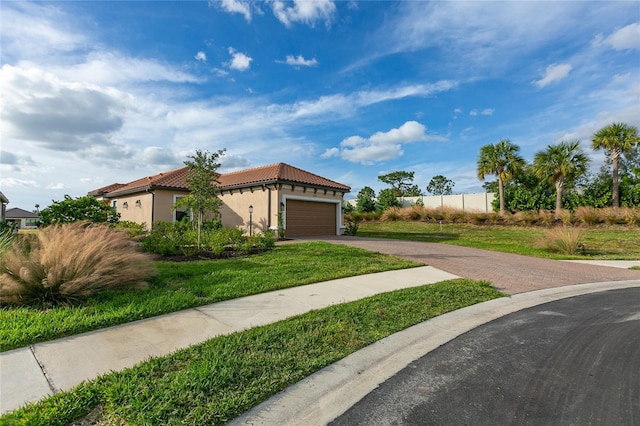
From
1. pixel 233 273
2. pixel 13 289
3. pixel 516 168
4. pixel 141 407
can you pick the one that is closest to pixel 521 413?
pixel 141 407

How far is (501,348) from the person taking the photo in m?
3.71

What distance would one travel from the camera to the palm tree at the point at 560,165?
834 inches

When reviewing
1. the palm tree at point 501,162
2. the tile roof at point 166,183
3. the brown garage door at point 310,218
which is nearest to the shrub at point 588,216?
the palm tree at point 501,162

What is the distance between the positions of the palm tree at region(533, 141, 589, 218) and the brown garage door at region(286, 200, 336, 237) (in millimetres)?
15694

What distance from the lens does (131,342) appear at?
353 cm

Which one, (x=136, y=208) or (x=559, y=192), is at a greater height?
(x=559, y=192)

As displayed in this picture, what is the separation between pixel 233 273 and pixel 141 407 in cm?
454

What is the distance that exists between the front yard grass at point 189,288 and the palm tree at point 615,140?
20634 millimetres

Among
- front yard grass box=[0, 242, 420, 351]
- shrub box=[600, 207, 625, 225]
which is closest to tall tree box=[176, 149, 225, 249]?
front yard grass box=[0, 242, 420, 351]

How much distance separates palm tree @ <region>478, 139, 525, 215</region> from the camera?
79.6 feet

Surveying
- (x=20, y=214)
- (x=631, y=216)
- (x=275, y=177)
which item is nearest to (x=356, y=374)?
(x=275, y=177)

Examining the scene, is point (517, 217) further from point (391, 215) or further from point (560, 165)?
point (391, 215)

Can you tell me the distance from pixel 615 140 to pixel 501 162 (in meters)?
6.81

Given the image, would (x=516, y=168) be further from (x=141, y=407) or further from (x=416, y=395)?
(x=141, y=407)
